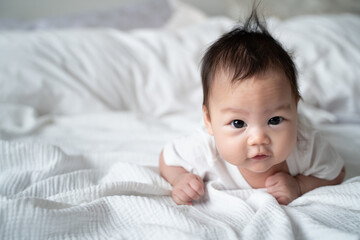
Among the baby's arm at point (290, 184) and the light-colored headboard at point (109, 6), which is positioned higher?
the light-colored headboard at point (109, 6)

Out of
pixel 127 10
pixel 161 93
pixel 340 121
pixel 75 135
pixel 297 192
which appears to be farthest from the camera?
pixel 127 10

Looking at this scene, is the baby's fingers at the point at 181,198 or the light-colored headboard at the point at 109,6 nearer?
the baby's fingers at the point at 181,198

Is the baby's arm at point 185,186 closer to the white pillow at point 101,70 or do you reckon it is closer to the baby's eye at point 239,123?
the baby's eye at point 239,123

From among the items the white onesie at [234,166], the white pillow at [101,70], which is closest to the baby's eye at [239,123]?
the white onesie at [234,166]

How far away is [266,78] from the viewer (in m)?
0.61

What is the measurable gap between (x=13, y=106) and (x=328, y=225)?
3.56 feet

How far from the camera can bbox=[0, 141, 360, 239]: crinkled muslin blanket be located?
558 millimetres

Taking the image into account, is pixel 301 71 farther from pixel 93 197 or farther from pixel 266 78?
pixel 93 197

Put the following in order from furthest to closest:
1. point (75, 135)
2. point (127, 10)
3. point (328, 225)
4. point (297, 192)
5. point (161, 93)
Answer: point (127, 10) < point (161, 93) < point (75, 135) < point (297, 192) < point (328, 225)

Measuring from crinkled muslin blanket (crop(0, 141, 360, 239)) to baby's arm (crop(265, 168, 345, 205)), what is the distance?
34 mm

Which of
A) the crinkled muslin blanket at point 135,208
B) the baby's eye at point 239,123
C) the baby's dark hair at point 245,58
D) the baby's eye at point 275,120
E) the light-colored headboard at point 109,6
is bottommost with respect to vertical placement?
the crinkled muslin blanket at point 135,208

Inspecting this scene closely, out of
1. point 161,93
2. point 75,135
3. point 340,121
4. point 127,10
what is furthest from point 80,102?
point 340,121

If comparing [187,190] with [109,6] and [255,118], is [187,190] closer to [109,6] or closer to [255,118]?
[255,118]

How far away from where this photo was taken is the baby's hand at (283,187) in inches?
28.4
